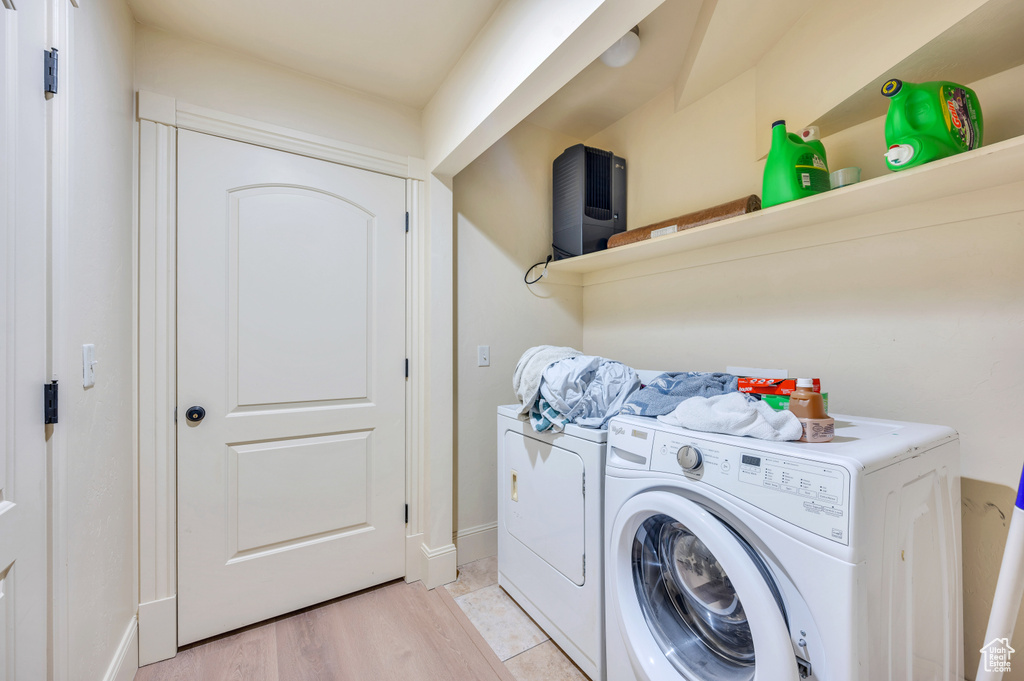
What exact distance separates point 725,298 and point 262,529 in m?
2.21

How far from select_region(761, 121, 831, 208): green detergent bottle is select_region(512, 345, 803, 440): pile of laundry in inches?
25.5

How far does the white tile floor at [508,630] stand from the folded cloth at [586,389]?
2.78ft

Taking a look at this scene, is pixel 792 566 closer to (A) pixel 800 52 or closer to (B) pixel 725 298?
(B) pixel 725 298

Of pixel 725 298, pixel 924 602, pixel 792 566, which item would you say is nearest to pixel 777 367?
pixel 725 298

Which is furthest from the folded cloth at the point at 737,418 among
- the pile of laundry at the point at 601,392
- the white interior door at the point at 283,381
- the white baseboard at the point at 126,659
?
the white baseboard at the point at 126,659

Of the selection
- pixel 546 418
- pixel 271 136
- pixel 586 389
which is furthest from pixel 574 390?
pixel 271 136

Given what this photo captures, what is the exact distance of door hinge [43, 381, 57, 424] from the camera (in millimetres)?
911

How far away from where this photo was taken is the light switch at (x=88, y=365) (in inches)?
43.7

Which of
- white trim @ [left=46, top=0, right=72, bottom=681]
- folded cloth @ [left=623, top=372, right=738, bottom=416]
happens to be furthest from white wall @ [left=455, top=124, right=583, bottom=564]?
white trim @ [left=46, top=0, right=72, bottom=681]

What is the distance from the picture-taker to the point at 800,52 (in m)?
1.52

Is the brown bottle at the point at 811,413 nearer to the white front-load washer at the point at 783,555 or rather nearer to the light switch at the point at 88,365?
the white front-load washer at the point at 783,555

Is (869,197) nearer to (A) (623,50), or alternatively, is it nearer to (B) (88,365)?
(A) (623,50)

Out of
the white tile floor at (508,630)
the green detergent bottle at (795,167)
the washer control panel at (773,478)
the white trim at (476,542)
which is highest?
the green detergent bottle at (795,167)

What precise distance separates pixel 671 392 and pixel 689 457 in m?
0.40
